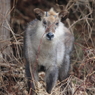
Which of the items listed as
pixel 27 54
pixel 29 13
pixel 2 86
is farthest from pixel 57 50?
pixel 29 13

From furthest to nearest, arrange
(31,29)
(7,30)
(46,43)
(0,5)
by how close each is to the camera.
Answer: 1. (7,30)
2. (0,5)
3. (31,29)
4. (46,43)

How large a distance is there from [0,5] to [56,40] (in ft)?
5.04

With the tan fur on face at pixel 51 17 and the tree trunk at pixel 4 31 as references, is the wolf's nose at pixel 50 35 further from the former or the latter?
the tree trunk at pixel 4 31

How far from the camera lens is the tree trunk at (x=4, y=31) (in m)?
5.78

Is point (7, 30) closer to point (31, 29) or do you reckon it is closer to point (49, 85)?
point (31, 29)

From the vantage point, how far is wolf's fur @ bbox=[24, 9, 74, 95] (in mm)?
5207

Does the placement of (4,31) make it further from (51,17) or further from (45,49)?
(51,17)

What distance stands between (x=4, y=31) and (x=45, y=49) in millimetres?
1290

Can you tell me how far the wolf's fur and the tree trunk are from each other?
0.57 metres

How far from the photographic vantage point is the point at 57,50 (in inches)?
220

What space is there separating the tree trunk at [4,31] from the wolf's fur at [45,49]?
0.57m

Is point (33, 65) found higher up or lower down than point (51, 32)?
lower down

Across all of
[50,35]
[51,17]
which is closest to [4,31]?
[51,17]

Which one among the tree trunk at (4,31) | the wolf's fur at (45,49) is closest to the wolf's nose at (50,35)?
the wolf's fur at (45,49)
